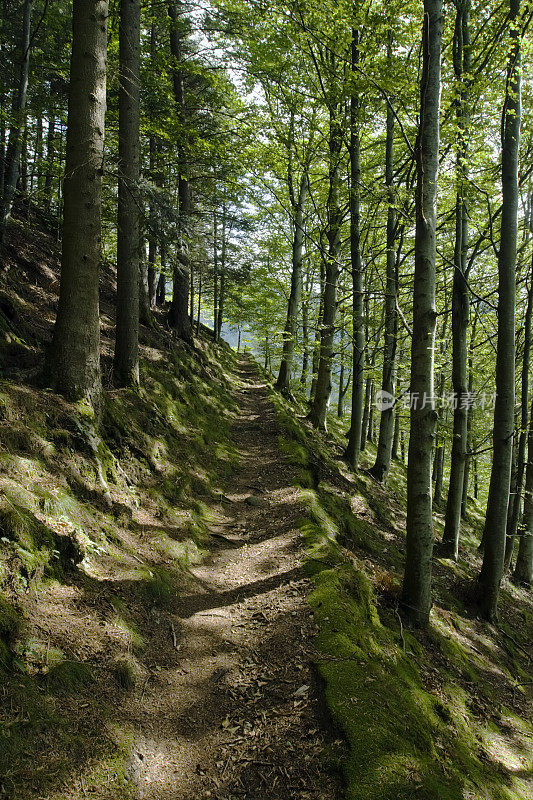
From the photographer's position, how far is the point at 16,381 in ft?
15.3

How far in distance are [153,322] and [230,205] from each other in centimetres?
910

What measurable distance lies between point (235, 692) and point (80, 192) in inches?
218

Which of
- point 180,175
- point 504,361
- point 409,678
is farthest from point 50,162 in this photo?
point 409,678

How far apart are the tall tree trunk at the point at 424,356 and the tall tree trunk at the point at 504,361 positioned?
308 cm

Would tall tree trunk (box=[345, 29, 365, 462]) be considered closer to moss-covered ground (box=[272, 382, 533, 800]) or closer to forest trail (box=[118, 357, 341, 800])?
moss-covered ground (box=[272, 382, 533, 800])

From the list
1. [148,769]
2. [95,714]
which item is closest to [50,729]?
[95,714]

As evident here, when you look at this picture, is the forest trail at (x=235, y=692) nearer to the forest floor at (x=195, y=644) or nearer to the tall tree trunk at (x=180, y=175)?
the forest floor at (x=195, y=644)

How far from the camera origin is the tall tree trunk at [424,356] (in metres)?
4.96

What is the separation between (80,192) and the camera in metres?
4.96

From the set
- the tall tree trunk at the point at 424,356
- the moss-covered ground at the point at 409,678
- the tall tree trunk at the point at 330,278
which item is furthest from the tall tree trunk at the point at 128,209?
the tall tree trunk at the point at 424,356

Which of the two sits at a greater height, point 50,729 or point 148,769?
point 50,729

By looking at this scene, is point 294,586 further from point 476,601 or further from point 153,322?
point 153,322

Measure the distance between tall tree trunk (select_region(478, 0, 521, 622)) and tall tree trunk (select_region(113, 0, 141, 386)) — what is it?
6.43 meters

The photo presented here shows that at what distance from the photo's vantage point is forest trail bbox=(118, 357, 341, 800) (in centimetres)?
272
